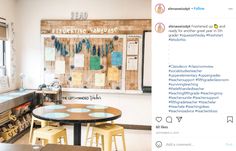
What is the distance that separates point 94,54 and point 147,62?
1.05m

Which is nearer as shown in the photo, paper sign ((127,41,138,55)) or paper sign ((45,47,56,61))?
paper sign ((127,41,138,55))

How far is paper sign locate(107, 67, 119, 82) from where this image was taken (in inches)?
198

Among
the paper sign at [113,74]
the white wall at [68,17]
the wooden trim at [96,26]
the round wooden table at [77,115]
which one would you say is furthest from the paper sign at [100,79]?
the round wooden table at [77,115]

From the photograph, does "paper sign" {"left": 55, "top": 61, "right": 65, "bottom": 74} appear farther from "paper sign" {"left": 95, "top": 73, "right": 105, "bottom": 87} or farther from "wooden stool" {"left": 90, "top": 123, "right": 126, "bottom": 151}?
"wooden stool" {"left": 90, "top": 123, "right": 126, "bottom": 151}

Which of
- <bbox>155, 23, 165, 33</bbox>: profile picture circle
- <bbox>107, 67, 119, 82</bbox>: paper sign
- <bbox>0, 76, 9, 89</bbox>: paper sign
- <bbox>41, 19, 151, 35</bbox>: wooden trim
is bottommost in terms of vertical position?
<bbox>0, 76, 9, 89</bbox>: paper sign

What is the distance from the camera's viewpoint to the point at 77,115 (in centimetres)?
313

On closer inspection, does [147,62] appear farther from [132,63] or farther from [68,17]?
[68,17]

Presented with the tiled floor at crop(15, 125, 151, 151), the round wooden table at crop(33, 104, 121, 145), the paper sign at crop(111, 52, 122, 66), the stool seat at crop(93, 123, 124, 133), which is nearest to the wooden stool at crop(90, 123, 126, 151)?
the stool seat at crop(93, 123, 124, 133)

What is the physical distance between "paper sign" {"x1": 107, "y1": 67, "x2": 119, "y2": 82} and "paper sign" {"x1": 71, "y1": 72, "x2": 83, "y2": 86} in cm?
58

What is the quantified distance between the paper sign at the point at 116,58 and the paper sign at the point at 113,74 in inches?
4.1

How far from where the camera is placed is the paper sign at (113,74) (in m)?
5.03

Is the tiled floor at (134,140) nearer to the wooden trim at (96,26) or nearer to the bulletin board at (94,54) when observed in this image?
the bulletin board at (94,54)

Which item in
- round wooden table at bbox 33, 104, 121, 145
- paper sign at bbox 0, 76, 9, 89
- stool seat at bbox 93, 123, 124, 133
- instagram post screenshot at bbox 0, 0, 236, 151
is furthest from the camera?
paper sign at bbox 0, 76, 9, 89

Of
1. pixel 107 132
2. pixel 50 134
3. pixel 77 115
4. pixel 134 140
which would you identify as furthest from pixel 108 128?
pixel 134 140
